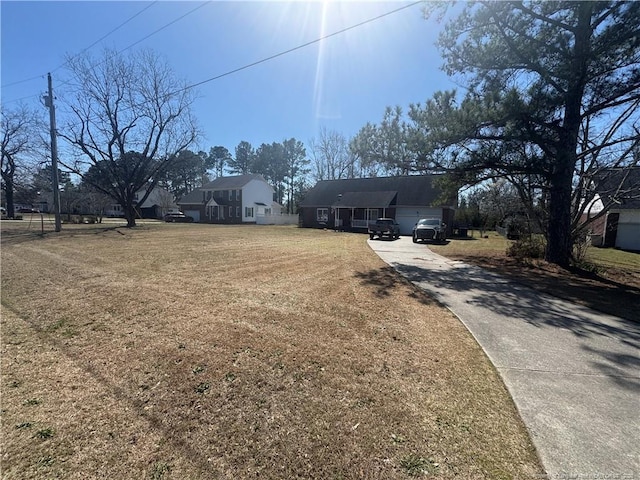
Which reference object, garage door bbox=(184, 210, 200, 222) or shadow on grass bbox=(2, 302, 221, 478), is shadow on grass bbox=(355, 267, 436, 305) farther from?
garage door bbox=(184, 210, 200, 222)

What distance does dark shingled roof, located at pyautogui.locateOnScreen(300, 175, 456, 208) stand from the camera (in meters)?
29.4

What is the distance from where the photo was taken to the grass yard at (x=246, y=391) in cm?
215

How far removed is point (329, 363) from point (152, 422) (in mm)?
1803

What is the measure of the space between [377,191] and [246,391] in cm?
3140

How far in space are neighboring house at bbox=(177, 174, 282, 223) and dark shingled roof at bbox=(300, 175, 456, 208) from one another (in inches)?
512

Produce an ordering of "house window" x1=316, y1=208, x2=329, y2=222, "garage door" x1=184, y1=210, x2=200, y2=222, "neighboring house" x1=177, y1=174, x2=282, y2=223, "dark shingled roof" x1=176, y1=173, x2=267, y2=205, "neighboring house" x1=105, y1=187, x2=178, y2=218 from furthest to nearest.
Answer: "neighboring house" x1=105, y1=187, x2=178, y2=218 < "garage door" x1=184, y1=210, x2=200, y2=222 < "dark shingled roof" x1=176, y1=173, x2=267, y2=205 < "neighboring house" x1=177, y1=174, x2=282, y2=223 < "house window" x1=316, y1=208, x2=329, y2=222

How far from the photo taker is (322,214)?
3547cm

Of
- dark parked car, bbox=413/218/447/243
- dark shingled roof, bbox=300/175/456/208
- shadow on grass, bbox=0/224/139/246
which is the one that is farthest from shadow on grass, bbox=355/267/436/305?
dark shingled roof, bbox=300/175/456/208

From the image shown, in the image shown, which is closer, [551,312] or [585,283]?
[551,312]

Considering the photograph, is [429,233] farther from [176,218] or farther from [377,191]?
[176,218]

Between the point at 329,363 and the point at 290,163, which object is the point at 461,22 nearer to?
the point at 329,363

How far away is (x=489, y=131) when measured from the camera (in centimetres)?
948

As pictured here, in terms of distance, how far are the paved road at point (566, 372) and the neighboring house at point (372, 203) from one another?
21.2m

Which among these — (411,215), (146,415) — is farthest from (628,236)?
(146,415)
